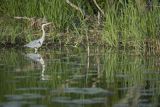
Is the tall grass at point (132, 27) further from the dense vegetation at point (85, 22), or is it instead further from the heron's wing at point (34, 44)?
the heron's wing at point (34, 44)

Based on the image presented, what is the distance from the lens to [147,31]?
1166 cm

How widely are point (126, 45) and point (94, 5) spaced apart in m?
3.84

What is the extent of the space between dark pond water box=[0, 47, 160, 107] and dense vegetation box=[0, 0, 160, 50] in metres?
0.41

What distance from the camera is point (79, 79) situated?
880 centimetres

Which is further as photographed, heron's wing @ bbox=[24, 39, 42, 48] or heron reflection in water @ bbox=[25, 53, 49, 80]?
heron's wing @ bbox=[24, 39, 42, 48]

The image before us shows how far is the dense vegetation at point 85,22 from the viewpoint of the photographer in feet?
38.1

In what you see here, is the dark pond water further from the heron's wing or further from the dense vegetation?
the dense vegetation

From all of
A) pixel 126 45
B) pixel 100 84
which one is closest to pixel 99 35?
pixel 126 45

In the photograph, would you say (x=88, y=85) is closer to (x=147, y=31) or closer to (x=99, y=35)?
(x=147, y=31)

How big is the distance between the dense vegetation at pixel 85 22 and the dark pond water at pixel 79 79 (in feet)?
1.33

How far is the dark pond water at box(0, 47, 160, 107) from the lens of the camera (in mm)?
7309

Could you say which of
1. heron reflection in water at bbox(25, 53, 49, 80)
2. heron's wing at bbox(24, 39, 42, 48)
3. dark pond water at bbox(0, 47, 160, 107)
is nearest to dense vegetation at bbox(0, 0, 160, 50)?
dark pond water at bbox(0, 47, 160, 107)

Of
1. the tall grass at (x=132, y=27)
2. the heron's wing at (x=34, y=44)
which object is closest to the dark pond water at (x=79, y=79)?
the heron's wing at (x=34, y=44)

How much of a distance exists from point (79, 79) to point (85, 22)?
548 centimetres
